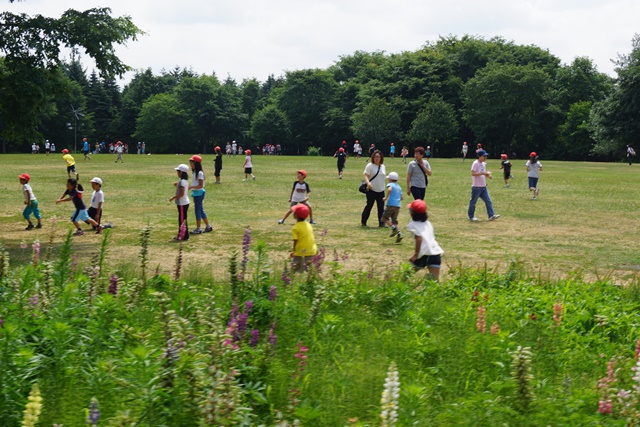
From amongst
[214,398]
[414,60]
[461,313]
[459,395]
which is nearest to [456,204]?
[461,313]

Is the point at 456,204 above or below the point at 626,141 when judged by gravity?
below

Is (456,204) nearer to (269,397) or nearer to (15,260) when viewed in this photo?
(15,260)

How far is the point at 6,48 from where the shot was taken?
46.7 feet

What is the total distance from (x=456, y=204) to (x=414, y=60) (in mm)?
70795

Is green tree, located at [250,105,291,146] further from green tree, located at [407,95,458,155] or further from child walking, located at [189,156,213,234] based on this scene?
child walking, located at [189,156,213,234]

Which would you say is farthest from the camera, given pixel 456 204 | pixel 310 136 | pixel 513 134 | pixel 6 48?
pixel 310 136

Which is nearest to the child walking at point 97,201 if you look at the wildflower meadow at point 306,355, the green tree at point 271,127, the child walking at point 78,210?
the child walking at point 78,210

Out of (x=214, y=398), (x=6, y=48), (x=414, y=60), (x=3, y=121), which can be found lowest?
(x=214, y=398)

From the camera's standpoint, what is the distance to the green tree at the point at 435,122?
8150cm

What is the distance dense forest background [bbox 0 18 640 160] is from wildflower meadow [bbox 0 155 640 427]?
60.8 metres

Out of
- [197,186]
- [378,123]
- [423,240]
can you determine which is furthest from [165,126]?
[423,240]

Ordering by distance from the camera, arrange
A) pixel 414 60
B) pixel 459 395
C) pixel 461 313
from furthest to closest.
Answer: pixel 414 60 < pixel 461 313 < pixel 459 395

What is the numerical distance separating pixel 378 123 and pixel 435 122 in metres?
7.27

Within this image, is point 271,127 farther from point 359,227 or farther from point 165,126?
point 359,227
